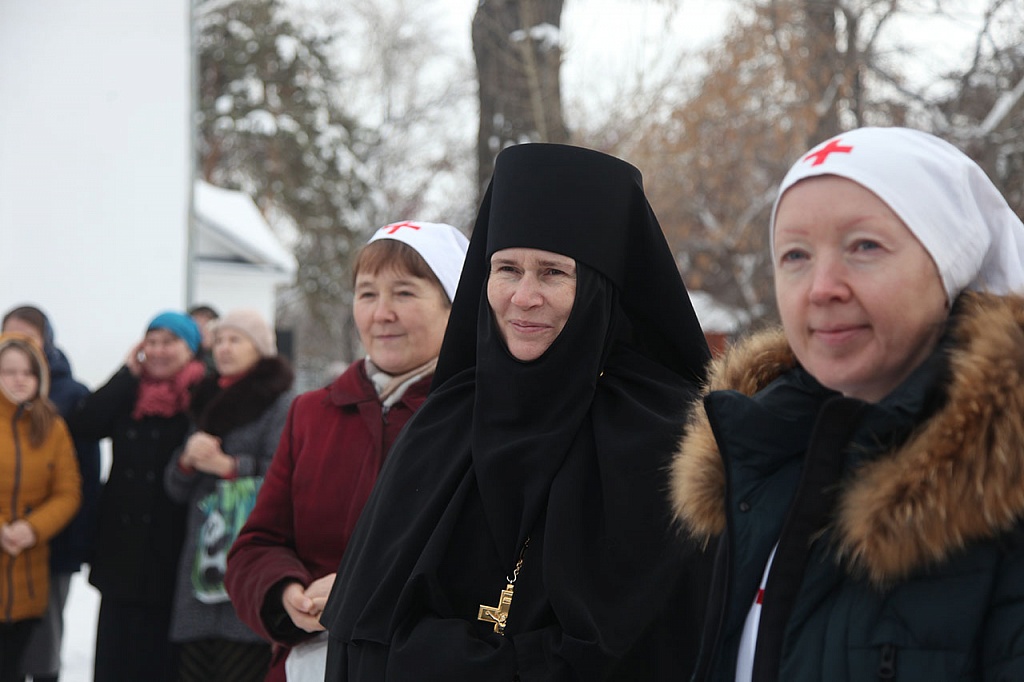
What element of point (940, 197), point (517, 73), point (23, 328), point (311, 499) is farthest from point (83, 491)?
point (517, 73)

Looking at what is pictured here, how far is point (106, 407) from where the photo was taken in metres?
5.51

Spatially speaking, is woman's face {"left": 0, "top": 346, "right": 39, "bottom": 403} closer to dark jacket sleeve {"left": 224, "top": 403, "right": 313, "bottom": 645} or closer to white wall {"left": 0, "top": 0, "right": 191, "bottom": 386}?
dark jacket sleeve {"left": 224, "top": 403, "right": 313, "bottom": 645}

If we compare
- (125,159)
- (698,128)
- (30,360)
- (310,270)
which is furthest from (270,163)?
(30,360)

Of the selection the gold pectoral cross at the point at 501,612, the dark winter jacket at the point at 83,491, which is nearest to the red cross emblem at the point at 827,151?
the gold pectoral cross at the point at 501,612

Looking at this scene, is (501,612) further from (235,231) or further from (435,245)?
(235,231)

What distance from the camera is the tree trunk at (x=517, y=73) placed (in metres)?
9.54

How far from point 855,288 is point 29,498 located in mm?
4736

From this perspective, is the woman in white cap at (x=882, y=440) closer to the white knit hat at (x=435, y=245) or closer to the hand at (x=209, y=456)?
the white knit hat at (x=435, y=245)

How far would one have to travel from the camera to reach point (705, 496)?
191 centimetres

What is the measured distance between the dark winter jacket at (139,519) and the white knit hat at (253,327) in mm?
516

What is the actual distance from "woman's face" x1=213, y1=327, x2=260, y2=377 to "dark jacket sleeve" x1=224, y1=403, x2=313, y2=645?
5.45 feet

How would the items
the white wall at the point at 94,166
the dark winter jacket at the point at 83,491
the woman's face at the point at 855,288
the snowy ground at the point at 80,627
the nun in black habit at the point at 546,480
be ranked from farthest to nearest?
the white wall at the point at 94,166, the snowy ground at the point at 80,627, the dark winter jacket at the point at 83,491, the nun in black habit at the point at 546,480, the woman's face at the point at 855,288

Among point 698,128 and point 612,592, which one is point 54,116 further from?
point 698,128

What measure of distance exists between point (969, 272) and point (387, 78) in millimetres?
30422
